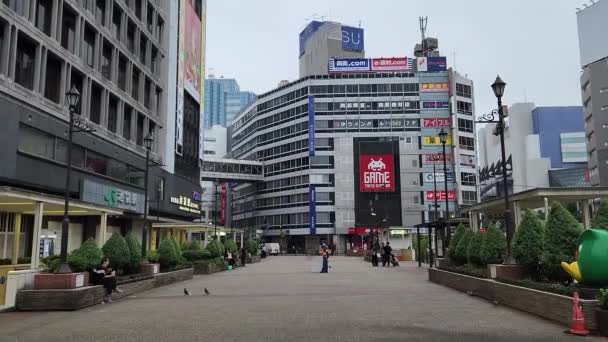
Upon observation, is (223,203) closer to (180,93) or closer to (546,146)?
(180,93)

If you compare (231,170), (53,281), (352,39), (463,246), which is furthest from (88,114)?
(352,39)

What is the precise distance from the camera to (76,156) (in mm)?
32281

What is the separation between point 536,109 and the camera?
151625 millimetres

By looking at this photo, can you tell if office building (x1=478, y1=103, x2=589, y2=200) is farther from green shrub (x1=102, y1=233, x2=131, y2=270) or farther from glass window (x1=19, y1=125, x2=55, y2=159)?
green shrub (x1=102, y1=233, x2=131, y2=270)

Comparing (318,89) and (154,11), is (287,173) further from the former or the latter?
(154,11)

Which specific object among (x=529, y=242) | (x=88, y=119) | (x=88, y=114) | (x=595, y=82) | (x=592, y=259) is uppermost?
(x=595, y=82)

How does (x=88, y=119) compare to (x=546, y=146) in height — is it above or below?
below

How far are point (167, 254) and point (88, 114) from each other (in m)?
11.6

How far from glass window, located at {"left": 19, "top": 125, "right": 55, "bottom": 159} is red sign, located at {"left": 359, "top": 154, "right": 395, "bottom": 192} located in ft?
221

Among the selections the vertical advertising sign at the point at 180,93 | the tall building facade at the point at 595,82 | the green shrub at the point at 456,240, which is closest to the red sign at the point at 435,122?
the tall building facade at the point at 595,82

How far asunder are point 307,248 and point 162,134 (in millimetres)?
52043

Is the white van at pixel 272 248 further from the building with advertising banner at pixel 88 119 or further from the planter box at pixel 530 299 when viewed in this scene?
the planter box at pixel 530 299

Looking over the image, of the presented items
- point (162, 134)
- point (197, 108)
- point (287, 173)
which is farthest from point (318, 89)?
point (162, 134)


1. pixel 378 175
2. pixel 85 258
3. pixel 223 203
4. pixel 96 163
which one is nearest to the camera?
pixel 85 258
